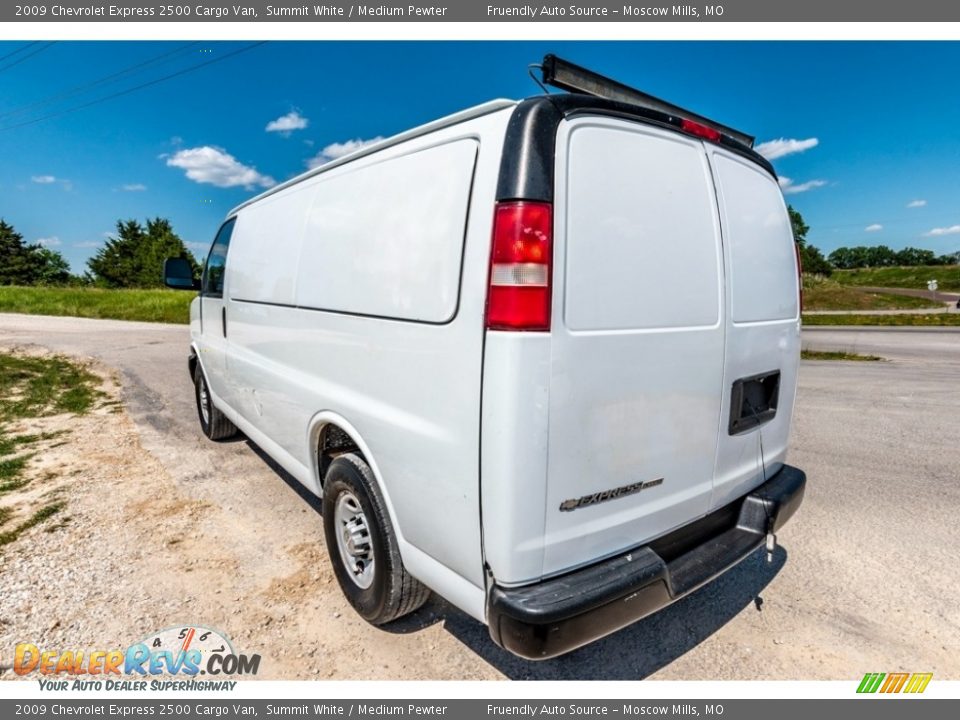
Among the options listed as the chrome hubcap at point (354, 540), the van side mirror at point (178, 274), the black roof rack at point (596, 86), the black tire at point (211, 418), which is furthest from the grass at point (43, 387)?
the black roof rack at point (596, 86)

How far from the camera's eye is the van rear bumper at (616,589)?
172cm

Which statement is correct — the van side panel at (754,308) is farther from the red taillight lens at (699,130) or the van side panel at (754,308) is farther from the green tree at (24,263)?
the green tree at (24,263)

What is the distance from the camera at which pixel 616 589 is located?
186cm

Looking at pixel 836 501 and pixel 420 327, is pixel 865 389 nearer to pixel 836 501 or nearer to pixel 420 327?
pixel 836 501

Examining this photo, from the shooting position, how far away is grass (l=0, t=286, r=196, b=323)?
75.2 ft

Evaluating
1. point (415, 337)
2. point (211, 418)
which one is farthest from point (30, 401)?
point (415, 337)

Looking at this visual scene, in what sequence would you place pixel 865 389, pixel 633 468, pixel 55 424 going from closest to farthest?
1. pixel 633 468
2. pixel 55 424
3. pixel 865 389

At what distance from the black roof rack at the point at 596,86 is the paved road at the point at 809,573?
239 centimetres

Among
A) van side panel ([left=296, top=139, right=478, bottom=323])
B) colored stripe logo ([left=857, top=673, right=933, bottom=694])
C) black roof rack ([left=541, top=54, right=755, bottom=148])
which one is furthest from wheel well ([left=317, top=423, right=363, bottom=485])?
colored stripe logo ([left=857, top=673, right=933, bottom=694])

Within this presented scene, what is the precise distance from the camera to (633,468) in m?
2.00

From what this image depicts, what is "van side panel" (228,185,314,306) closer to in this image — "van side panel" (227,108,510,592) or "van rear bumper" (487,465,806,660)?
"van side panel" (227,108,510,592)

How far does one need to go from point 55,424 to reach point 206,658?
16.6 feet

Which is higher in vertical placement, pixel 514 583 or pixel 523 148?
pixel 523 148
